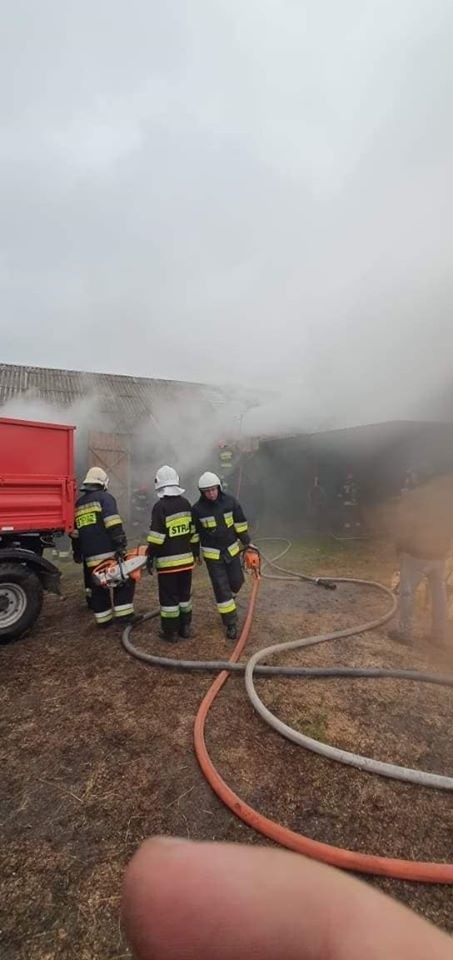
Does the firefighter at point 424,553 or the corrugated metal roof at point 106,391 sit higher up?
the corrugated metal roof at point 106,391

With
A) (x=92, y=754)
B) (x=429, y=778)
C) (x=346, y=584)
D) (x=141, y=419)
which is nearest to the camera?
(x=429, y=778)

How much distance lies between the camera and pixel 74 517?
525 cm

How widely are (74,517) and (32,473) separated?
2.20ft

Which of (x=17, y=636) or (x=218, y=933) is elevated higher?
(x=218, y=933)

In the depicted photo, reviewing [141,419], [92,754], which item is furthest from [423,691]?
[141,419]

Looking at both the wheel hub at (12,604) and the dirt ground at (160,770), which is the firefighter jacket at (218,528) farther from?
the wheel hub at (12,604)

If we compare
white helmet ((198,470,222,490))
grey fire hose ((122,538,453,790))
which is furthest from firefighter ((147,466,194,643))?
grey fire hose ((122,538,453,790))

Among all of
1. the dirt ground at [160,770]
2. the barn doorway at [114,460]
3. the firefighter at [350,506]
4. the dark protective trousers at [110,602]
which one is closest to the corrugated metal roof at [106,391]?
the barn doorway at [114,460]

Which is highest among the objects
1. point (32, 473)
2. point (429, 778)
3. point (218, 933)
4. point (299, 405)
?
point (299, 405)

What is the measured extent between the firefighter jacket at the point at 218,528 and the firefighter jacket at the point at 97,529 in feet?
2.84

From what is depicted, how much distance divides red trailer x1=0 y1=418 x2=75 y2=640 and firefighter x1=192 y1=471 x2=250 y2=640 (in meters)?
1.54

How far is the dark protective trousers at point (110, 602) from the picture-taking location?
5.11 m

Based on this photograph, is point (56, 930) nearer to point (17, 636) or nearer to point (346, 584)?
point (17, 636)

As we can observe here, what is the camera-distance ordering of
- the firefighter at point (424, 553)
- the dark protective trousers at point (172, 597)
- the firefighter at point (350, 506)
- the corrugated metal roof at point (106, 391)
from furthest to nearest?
the corrugated metal roof at point (106, 391) < the firefighter at point (350, 506) < the dark protective trousers at point (172, 597) < the firefighter at point (424, 553)
